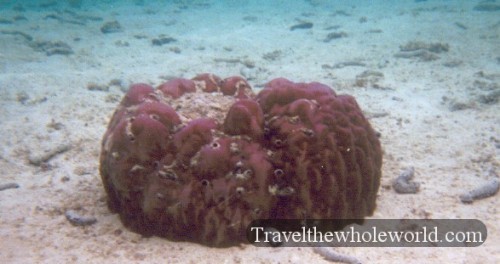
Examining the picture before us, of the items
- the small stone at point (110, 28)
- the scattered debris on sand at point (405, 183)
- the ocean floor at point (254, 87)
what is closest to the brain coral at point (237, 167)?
the ocean floor at point (254, 87)

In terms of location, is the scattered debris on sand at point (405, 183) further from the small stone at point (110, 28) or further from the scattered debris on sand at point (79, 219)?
the small stone at point (110, 28)

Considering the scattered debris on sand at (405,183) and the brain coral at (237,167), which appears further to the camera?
the scattered debris on sand at (405,183)

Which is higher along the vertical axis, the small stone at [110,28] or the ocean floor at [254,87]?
the small stone at [110,28]

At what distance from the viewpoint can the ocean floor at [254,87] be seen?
3.96 m

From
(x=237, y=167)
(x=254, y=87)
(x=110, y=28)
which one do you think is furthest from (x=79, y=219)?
(x=110, y=28)

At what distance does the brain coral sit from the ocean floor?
1.05ft

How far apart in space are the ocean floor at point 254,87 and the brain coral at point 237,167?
0.32 metres

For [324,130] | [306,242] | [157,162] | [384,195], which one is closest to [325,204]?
[306,242]

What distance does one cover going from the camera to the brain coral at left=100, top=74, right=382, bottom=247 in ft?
12.7

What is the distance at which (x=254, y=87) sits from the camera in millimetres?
10062

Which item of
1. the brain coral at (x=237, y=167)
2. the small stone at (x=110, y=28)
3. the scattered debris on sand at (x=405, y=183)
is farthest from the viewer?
the small stone at (x=110, y=28)

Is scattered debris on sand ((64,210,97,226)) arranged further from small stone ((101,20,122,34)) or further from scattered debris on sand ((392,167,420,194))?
small stone ((101,20,122,34))

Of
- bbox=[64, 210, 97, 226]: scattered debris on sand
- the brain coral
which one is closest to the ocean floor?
bbox=[64, 210, 97, 226]: scattered debris on sand

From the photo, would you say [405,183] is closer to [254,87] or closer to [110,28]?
[254,87]
